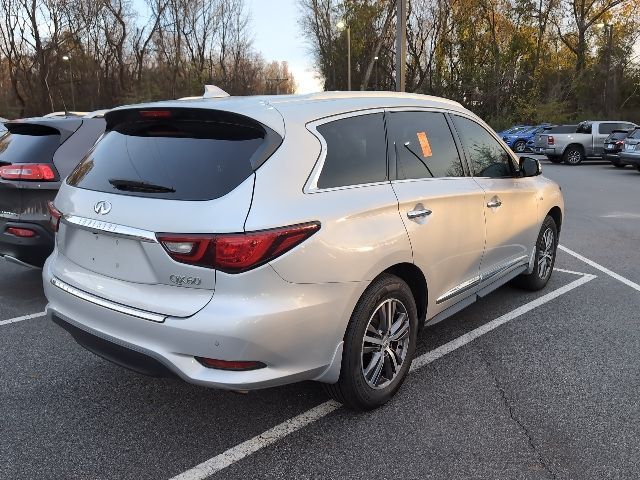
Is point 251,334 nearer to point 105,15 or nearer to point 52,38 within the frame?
point 52,38

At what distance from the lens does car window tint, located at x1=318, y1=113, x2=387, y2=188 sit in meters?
2.83

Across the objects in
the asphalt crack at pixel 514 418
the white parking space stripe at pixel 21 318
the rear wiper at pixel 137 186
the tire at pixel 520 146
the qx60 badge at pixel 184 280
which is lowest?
the white parking space stripe at pixel 21 318

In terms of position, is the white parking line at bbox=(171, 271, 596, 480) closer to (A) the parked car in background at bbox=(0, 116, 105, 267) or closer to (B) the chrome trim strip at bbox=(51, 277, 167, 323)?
(B) the chrome trim strip at bbox=(51, 277, 167, 323)

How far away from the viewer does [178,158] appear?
2.74 meters

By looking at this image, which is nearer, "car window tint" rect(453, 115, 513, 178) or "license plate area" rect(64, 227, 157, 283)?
"license plate area" rect(64, 227, 157, 283)

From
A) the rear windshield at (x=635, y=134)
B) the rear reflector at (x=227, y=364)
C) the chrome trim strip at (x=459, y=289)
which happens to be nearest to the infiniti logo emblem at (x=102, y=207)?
the rear reflector at (x=227, y=364)

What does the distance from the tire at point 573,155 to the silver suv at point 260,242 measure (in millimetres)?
20613

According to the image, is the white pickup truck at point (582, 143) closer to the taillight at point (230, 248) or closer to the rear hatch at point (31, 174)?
the rear hatch at point (31, 174)

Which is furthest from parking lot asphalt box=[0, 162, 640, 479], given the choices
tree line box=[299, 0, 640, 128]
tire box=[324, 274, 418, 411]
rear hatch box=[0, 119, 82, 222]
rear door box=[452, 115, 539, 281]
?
tree line box=[299, 0, 640, 128]

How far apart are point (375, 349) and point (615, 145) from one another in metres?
19.4

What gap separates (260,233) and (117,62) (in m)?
48.7

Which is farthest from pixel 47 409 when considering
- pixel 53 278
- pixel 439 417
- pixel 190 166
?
pixel 439 417

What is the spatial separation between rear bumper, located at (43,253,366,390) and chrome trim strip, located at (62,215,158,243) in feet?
1.24

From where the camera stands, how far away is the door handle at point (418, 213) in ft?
10.2
